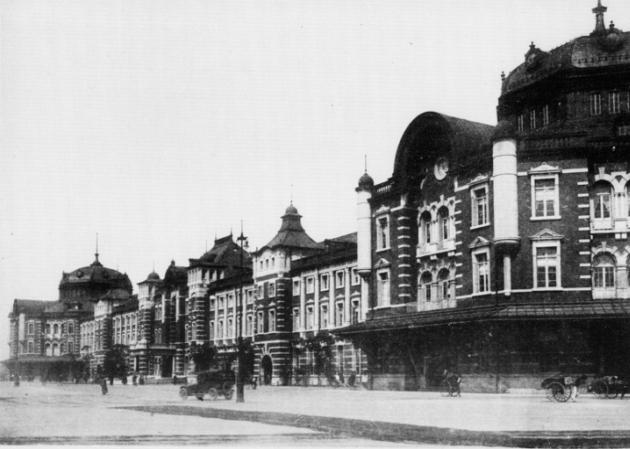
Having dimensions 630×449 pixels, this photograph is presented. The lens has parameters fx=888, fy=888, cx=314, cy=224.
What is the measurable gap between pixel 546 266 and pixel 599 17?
1299 centimetres

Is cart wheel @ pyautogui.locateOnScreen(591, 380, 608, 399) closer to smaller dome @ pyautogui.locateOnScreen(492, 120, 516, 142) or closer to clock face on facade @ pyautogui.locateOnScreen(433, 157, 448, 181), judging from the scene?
smaller dome @ pyautogui.locateOnScreen(492, 120, 516, 142)

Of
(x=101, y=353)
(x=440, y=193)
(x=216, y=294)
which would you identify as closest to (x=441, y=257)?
(x=440, y=193)

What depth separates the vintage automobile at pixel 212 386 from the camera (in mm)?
37000

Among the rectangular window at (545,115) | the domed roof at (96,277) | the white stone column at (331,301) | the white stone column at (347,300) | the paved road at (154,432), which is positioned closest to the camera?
the paved road at (154,432)

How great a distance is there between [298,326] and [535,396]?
31.0 meters

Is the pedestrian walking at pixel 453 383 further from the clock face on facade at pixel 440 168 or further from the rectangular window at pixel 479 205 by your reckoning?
the clock face on facade at pixel 440 168

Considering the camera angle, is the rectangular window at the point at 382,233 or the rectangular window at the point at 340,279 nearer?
the rectangular window at the point at 382,233

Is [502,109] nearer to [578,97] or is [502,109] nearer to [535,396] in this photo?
[578,97]

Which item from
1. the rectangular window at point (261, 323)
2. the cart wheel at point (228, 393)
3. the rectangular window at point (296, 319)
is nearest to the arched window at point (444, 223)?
the cart wheel at point (228, 393)

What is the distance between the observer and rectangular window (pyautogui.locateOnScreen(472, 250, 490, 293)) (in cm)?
3925

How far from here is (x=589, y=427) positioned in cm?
1864

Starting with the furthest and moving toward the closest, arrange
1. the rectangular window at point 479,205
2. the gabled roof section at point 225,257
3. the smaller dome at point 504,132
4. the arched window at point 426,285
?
the gabled roof section at point 225,257 → the arched window at point 426,285 → the rectangular window at point 479,205 → the smaller dome at point 504,132

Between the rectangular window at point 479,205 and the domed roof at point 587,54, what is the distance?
654cm

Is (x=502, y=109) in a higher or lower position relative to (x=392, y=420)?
higher
